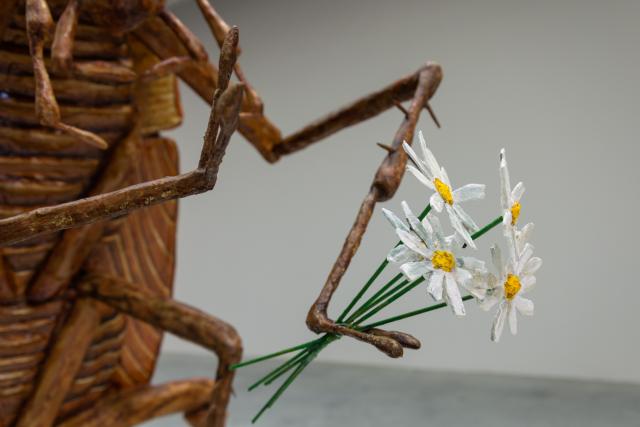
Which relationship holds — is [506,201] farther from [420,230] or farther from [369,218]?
[369,218]

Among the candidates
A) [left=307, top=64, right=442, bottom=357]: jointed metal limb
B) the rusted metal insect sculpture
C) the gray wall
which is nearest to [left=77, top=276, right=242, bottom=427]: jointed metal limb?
the rusted metal insect sculpture

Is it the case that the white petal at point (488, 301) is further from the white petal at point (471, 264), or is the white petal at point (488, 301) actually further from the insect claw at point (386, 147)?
the insect claw at point (386, 147)

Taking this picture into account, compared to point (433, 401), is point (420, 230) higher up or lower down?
higher up

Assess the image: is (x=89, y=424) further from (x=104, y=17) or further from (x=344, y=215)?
(x=344, y=215)

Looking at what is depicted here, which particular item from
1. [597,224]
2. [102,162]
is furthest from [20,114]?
[597,224]

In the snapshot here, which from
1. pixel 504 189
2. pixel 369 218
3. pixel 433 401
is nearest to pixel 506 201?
pixel 504 189

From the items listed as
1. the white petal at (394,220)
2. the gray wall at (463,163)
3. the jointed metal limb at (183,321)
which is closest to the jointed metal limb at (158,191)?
the white petal at (394,220)

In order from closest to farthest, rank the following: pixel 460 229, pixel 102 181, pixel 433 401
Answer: pixel 460 229 < pixel 102 181 < pixel 433 401
